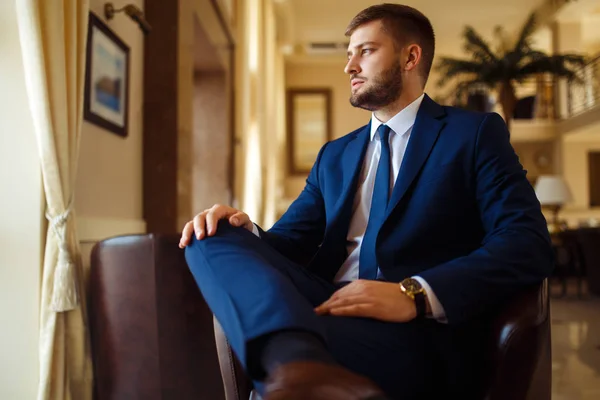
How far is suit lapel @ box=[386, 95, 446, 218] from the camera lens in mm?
1649

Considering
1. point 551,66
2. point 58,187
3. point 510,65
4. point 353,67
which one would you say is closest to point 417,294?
point 353,67

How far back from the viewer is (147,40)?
13.4ft

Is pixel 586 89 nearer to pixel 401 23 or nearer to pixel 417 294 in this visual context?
pixel 401 23

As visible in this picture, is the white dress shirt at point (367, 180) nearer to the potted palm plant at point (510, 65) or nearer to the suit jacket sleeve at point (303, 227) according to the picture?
the suit jacket sleeve at point (303, 227)

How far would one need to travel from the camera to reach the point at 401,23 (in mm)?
1870

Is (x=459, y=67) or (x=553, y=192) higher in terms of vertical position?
(x=459, y=67)

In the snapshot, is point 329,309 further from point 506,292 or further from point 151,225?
point 151,225

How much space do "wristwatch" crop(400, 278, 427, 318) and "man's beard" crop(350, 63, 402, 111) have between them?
2.11 feet

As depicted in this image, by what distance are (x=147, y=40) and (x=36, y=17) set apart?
6.17 ft

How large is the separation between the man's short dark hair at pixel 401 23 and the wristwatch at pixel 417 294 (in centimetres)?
82

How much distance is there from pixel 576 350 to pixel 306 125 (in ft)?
33.0

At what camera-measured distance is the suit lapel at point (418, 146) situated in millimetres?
1649

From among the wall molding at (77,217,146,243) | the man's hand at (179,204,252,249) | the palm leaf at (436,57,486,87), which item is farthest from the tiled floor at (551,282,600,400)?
the palm leaf at (436,57,486,87)

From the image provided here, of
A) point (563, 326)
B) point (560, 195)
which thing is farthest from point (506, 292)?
point (560, 195)
